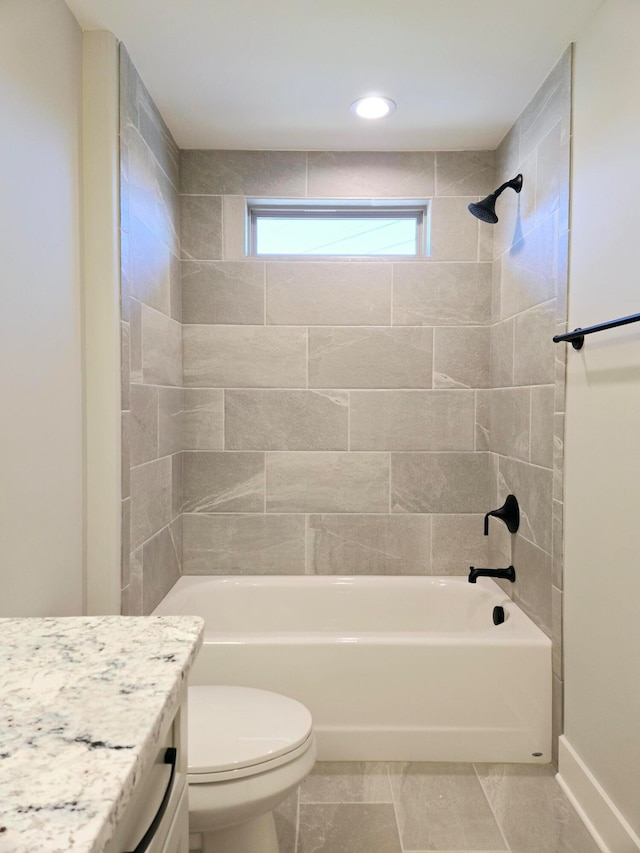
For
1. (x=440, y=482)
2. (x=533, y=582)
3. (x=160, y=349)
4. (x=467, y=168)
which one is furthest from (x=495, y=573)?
(x=467, y=168)

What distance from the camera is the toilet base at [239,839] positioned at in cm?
147

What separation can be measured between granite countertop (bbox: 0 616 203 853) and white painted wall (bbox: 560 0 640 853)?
3.98 ft

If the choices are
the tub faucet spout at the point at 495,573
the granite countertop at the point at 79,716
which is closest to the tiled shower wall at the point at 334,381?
the tub faucet spout at the point at 495,573

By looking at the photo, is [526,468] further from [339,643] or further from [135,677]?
[135,677]

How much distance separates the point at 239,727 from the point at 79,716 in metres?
0.88

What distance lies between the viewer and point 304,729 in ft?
4.96

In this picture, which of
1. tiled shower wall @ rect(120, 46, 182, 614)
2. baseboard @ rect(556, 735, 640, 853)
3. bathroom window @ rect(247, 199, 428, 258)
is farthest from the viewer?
bathroom window @ rect(247, 199, 428, 258)

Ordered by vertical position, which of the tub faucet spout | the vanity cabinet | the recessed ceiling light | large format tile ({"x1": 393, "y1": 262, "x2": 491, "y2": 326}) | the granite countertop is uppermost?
the recessed ceiling light

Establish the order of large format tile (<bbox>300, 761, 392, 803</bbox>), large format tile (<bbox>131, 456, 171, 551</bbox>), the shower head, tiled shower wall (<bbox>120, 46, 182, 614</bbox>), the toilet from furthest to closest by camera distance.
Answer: the shower head < large format tile (<bbox>131, 456, 171, 551</bbox>) < tiled shower wall (<bbox>120, 46, 182, 614</bbox>) < large format tile (<bbox>300, 761, 392, 803</bbox>) < the toilet

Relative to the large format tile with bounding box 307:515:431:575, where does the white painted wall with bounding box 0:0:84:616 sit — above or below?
above

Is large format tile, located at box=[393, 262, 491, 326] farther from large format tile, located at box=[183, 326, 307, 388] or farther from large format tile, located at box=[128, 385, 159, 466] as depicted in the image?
large format tile, located at box=[128, 385, 159, 466]

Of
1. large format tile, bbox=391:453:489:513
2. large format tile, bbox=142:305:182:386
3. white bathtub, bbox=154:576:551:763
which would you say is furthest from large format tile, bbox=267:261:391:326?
white bathtub, bbox=154:576:551:763

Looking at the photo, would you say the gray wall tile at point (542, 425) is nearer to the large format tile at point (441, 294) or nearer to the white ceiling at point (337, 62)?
the large format tile at point (441, 294)

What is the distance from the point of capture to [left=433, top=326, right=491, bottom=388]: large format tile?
2.80 m
